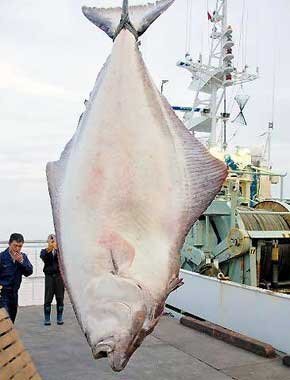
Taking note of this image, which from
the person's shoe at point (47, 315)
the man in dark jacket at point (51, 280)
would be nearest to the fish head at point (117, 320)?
the man in dark jacket at point (51, 280)

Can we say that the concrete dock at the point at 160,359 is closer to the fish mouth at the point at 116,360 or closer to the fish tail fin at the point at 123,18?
the fish mouth at the point at 116,360

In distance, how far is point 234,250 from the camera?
8.05m

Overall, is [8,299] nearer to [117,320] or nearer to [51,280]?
[51,280]

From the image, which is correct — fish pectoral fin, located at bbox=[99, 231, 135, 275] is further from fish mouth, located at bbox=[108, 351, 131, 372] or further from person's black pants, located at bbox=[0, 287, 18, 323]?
person's black pants, located at bbox=[0, 287, 18, 323]

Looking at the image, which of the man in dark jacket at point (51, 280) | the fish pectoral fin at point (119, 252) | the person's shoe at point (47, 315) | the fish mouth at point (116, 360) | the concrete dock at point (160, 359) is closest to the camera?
the fish mouth at point (116, 360)

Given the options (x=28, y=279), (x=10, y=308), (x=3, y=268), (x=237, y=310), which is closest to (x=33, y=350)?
(x=10, y=308)

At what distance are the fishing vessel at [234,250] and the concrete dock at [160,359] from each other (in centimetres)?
47

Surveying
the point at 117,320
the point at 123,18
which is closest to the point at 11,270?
the point at 123,18

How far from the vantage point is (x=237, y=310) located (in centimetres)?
650

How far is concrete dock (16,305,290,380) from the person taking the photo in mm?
5070

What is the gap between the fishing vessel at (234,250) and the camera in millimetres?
6215

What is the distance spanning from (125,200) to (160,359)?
4193 millimetres

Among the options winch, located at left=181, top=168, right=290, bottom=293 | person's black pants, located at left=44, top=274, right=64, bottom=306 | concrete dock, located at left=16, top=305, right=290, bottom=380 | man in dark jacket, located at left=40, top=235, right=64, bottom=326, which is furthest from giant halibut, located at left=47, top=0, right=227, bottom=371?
winch, located at left=181, top=168, right=290, bottom=293

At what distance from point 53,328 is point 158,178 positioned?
5.53 m
